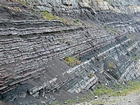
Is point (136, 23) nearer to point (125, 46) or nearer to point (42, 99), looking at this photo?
point (125, 46)

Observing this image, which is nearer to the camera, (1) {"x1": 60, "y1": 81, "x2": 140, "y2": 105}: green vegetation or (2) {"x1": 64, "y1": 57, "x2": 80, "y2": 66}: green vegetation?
(1) {"x1": 60, "y1": 81, "x2": 140, "y2": 105}: green vegetation

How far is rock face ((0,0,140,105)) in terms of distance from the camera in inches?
711

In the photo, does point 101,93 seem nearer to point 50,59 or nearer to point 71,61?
point 71,61

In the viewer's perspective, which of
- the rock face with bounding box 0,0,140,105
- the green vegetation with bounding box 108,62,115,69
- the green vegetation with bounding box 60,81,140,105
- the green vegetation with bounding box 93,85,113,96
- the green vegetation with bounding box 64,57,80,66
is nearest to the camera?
the rock face with bounding box 0,0,140,105

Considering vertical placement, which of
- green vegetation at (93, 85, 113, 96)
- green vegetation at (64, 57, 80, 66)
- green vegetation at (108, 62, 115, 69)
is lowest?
green vegetation at (93, 85, 113, 96)

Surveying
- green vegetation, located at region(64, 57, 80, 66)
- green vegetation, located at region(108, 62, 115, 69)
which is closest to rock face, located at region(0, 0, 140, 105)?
green vegetation, located at region(108, 62, 115, 69)

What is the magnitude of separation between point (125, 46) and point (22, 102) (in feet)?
113

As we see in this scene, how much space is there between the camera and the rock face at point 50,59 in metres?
18.1

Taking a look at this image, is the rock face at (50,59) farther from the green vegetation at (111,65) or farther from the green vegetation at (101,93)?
the green vegetation at (101,93)

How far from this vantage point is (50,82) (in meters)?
20.4

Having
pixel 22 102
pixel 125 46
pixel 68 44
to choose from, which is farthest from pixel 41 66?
pixel 125 46

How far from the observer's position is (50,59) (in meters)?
23.8

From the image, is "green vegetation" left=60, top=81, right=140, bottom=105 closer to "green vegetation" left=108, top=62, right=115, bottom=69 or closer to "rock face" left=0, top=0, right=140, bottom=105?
"rock face" left=0, top=0, right=140, bottom=105

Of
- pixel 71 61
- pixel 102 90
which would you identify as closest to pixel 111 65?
pixel 102 90
